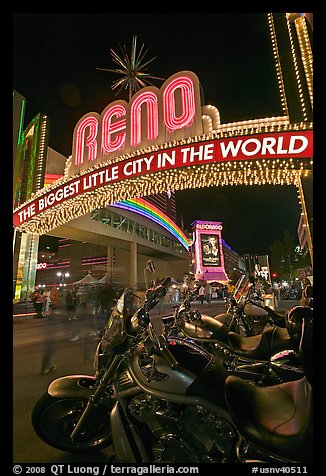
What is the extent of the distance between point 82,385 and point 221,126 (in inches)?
308

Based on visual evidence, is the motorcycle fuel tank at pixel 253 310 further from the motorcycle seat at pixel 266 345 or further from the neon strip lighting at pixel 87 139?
the neon strip lighting at pixel 87 139

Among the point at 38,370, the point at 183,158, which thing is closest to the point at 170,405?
the point at 38,370

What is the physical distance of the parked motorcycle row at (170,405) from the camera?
1605mm

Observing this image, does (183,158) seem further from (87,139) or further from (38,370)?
(38,370)

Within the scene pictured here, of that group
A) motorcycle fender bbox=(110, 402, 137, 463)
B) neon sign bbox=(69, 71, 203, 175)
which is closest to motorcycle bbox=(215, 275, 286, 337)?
motorcycle fender bbox=(110, 402, 137, 463)

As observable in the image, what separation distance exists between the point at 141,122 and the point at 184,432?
9.93 meters

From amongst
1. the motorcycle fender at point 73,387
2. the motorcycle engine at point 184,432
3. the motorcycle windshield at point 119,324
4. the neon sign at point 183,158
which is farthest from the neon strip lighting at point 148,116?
the motorcycle engine at point 184,432

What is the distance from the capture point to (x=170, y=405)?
1908 mm

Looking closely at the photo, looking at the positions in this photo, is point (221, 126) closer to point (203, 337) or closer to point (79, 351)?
point (203, 337)

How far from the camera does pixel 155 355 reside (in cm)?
193

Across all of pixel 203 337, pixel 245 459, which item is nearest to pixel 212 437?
pixel 245 459

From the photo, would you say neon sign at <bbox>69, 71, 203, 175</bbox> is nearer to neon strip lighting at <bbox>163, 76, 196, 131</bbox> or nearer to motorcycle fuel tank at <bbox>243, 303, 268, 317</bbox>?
neon strip lighting at <bbox>163, 76, 196, 131</bbox>

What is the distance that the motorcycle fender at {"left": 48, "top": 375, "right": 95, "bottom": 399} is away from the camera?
2295 mm

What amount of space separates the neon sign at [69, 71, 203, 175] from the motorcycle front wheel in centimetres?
793
